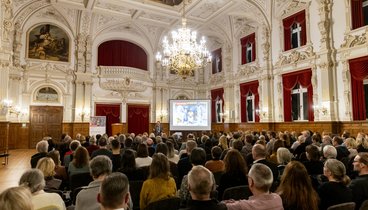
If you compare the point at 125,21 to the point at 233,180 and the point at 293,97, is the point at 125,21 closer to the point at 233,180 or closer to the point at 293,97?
the point at 293,97

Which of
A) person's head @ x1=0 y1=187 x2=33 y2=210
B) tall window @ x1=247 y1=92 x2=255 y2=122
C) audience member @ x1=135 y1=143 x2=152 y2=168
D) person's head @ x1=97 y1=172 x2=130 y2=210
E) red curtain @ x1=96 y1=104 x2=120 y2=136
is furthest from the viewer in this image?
Result: red curtain @ x1=96 y1=104 x2=120 y2=136

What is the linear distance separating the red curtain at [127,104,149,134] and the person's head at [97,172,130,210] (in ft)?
46.0

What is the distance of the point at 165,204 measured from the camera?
2006 mm

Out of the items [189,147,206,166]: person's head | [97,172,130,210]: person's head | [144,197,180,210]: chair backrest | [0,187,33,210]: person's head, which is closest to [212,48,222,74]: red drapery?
[189,147,206,166]: person's head

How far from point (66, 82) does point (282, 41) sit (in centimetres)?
1169

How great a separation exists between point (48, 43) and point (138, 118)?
6.64 m

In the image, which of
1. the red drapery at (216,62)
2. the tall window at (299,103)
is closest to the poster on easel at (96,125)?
the red drapery at (216,62)

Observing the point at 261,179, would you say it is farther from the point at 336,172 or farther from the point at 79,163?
the point at 79,163

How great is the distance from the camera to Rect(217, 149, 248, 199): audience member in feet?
9.16

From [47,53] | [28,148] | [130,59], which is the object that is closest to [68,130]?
[28,148]

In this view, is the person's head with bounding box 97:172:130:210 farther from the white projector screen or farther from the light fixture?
the white projector screen

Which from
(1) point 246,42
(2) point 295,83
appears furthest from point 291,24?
(1) point 246,42

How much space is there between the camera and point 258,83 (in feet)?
43.4

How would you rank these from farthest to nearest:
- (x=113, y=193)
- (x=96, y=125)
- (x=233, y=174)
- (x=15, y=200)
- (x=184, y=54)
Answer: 1. (x=96, y=125)
2. (x=184, y=54)
3. (x=233, y=174)
4. (x=113, y=193)
5. (x=15, y=200)
